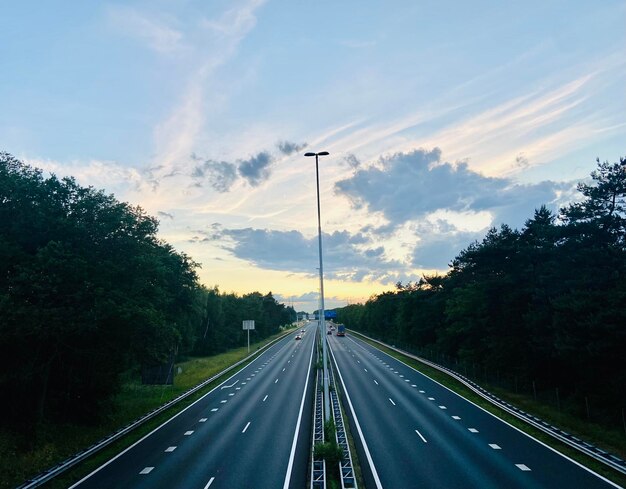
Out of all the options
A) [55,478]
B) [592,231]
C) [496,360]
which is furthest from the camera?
[496,360]

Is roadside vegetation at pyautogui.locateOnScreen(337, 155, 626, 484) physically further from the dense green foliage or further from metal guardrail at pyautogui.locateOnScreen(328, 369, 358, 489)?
metal guardrail at pyautogui.locateOnScreen(328, 369, 358, 489)

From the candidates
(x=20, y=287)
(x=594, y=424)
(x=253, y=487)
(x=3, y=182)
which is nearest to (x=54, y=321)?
(x=20, y=287)

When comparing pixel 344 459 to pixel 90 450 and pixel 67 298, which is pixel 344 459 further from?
pixel 67 298

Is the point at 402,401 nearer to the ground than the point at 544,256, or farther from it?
nearer to the ground

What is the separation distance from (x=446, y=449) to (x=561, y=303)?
501 inches

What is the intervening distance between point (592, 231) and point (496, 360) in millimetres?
16308

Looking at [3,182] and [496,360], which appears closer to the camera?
[3,182]

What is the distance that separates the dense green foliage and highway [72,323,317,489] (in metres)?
16.8

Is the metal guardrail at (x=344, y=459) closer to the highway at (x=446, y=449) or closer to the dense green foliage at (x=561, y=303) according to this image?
the highway at (x=446, y=449)

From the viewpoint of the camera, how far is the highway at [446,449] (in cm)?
1617

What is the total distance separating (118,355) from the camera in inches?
1029

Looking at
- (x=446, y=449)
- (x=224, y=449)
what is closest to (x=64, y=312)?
(x=224, y=449)

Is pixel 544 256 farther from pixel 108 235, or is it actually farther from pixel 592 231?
pixel 108 235

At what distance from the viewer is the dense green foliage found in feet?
82.6
